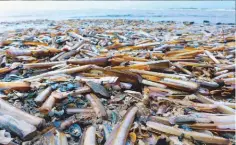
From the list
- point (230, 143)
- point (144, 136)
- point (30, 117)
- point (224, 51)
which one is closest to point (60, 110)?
point (30, 117)

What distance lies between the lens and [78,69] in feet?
17.1

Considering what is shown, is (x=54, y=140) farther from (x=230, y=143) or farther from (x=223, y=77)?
(x=223, y=77)

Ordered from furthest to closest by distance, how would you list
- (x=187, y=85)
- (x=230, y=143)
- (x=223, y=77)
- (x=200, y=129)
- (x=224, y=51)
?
(x=224, y=51), (x=223, y=77), (x=187, y=85), (x=200, y=129), (x=230, y=143)

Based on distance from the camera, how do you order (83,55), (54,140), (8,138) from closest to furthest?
(8,138)
(54,140)
(83,55)

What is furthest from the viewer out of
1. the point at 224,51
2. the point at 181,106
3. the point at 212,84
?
the point at 224,51

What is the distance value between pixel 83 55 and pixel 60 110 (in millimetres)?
3599

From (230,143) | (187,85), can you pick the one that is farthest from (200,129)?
(187,85)

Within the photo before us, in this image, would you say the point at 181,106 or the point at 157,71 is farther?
the point at 157,71

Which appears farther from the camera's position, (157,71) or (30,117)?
(157,71)

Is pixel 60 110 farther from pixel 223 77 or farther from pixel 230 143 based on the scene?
pixel 223 77

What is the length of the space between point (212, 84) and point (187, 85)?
676 millimetres

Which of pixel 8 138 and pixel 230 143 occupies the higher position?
pixel 8 138

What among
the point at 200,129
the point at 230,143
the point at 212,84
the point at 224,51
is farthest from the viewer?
the point at 224,51

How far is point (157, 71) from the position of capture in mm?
5660
